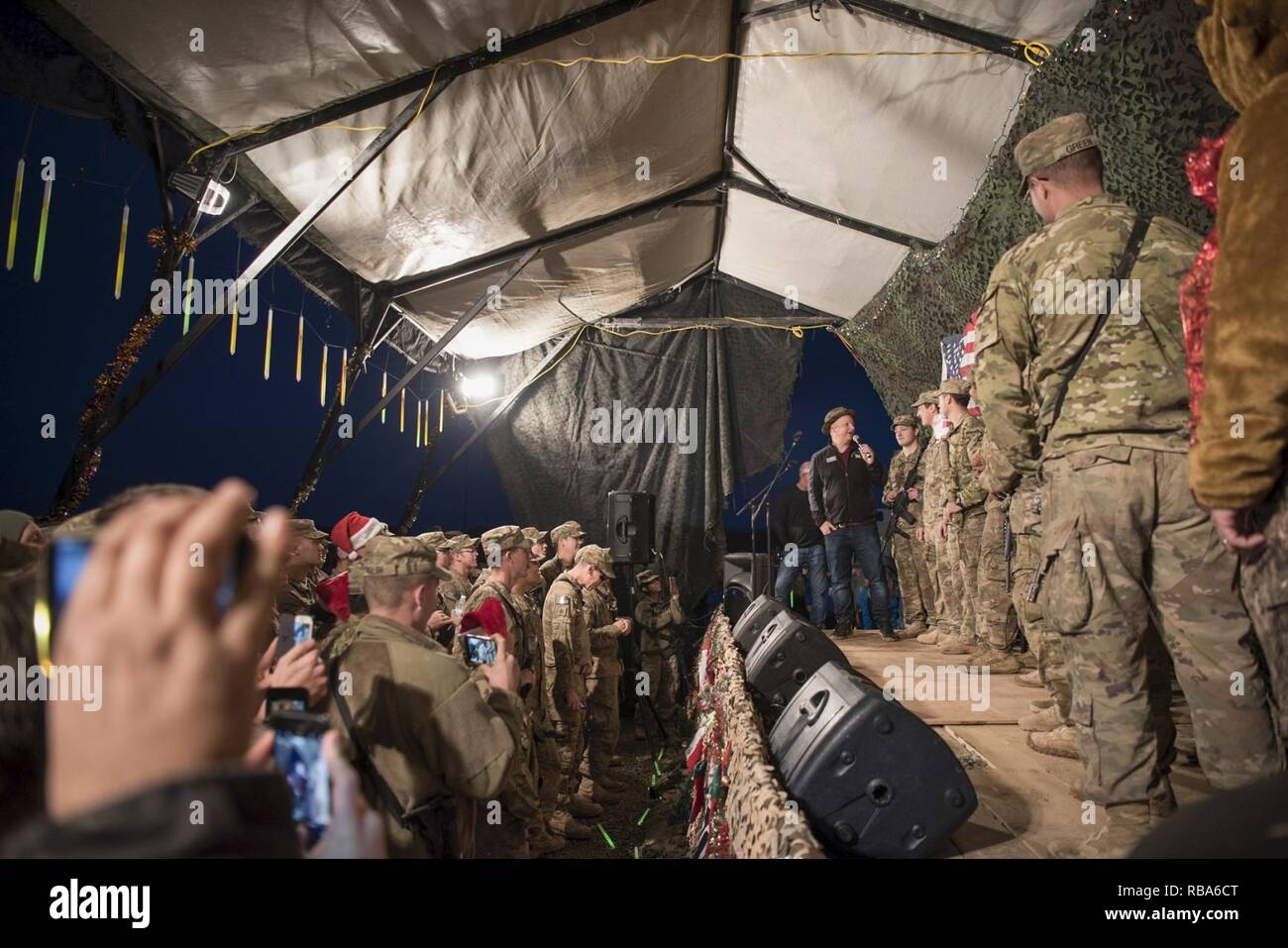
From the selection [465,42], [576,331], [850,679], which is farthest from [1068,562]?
[576,331]

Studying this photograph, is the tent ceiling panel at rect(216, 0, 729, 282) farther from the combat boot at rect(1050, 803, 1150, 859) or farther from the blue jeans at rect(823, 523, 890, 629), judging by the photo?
the combat boot at rect(1050, 803, 1150, 859)

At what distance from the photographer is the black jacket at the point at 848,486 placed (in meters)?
6.34

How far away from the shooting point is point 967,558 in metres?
5.09

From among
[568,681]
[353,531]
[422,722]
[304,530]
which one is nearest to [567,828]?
[568,681]

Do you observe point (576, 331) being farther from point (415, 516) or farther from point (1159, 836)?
point (1159, 836)

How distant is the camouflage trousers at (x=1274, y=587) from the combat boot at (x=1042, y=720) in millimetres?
1724

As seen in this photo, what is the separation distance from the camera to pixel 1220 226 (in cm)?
146

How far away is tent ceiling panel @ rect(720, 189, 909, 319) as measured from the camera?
21.8 feet

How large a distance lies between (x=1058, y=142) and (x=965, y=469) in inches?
125

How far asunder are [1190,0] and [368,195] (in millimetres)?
4427

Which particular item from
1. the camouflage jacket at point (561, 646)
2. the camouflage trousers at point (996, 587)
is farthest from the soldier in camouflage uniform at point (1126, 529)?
the camouflage jacket at point (561, 646)

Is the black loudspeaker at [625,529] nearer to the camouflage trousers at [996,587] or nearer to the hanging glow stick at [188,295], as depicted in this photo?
the camouflage trousers at [996,587]

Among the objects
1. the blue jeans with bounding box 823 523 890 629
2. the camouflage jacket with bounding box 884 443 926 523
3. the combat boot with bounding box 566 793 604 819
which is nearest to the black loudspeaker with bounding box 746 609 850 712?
the combat boot with bounding box 566 793 604 819
